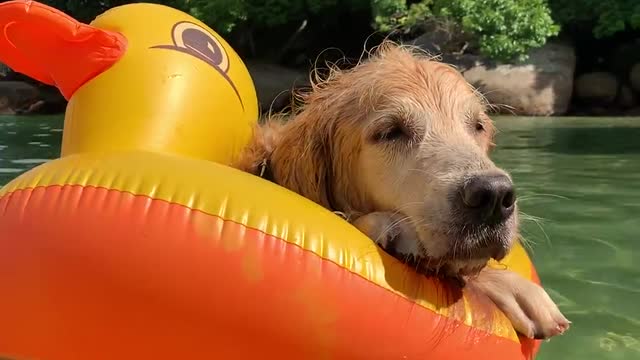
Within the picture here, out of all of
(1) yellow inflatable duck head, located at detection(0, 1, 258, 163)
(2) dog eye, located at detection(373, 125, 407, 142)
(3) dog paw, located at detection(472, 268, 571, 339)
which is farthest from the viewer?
(1) yellow inflatable duck head, located at detection(0, 1, 258, 163)

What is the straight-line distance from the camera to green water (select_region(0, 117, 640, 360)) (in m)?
4.62

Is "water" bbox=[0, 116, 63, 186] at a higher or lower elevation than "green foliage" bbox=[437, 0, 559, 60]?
lower

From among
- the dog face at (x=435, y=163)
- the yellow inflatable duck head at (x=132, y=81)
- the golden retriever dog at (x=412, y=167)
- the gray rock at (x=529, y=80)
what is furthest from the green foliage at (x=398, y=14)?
the dog face at (x=435, y=163)

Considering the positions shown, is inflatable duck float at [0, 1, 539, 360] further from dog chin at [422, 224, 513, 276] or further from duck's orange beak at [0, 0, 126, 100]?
duck's orange beak at [0, 0, 126, 100]

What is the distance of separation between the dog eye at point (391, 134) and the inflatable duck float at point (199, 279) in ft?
1.70

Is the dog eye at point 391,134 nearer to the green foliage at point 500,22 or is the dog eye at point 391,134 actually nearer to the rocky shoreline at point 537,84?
the rocky shoreline at point 537,84

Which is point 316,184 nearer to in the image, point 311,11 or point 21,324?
point 21,324

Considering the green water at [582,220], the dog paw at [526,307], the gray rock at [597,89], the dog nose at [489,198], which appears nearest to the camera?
the dog nose at [489,198]

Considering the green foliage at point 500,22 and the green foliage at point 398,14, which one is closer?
the green foliage at point 500,22

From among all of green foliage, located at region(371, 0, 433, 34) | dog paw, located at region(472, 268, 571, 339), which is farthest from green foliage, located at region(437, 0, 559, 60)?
dog paw, located at region(472, 268, 571, 339)

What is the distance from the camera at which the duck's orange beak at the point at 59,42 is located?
400 cm

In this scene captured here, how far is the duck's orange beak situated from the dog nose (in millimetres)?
2020

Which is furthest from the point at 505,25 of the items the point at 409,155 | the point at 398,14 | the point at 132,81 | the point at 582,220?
the point at 409,155

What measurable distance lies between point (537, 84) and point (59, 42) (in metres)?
17.7
